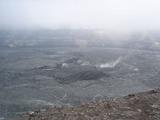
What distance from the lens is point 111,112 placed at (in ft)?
48.5

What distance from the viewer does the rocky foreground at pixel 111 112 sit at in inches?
→ 567

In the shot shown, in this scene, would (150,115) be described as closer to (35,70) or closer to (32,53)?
(35,70)

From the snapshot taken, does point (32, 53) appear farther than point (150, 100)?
Yes

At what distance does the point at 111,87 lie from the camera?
42375 mm

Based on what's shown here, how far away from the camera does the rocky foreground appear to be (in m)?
14.4

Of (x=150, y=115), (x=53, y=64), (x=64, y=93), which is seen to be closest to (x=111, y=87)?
(x=64, y=93)

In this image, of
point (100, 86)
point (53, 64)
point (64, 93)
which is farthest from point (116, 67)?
point (64, 93)

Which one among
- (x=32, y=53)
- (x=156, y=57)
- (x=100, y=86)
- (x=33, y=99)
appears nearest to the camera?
(x=33, y=99)

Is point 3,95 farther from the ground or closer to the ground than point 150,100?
closer to the ground

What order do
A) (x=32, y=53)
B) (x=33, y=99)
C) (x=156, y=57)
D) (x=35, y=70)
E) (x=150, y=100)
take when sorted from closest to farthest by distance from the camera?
(x=150, y=100), (x=33, y=99), (x=35, y=70), (x=156, y=57), (x=32, y=53)

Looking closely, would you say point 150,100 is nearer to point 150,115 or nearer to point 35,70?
point 150,115

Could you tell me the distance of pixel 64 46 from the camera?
278ft

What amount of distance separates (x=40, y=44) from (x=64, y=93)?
48947 millimetres

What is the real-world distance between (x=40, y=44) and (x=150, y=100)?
239ft
